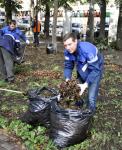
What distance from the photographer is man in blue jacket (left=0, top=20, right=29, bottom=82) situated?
35.4 feet

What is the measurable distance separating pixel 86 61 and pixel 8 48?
4909 mm

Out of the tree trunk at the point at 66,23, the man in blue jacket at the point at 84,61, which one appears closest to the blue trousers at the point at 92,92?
the man in blue jacket at the point at 84,61

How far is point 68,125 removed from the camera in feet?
19.5

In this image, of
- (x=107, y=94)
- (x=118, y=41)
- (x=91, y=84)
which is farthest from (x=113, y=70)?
(x=118, y=41)

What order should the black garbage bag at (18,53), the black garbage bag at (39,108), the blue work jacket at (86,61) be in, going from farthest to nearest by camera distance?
the black garbage bag at (18,53) → the black garbage bag at (39,108) → the blue work jacket at (86,61)

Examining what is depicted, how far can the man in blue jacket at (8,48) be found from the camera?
10.8 meters

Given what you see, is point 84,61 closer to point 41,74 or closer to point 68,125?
point 68,125

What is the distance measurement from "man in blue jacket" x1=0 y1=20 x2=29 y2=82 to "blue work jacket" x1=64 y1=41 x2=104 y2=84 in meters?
4.51

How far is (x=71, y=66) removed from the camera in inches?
262

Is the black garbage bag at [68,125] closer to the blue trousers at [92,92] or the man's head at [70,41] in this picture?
the blue trousers at [92,92]

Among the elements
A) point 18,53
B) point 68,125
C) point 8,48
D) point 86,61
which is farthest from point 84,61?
point 18,53

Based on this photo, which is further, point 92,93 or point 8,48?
point 8,48

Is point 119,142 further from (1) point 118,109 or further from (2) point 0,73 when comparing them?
(2) point 0,73

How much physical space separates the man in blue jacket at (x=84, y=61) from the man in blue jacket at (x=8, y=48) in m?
4.43
